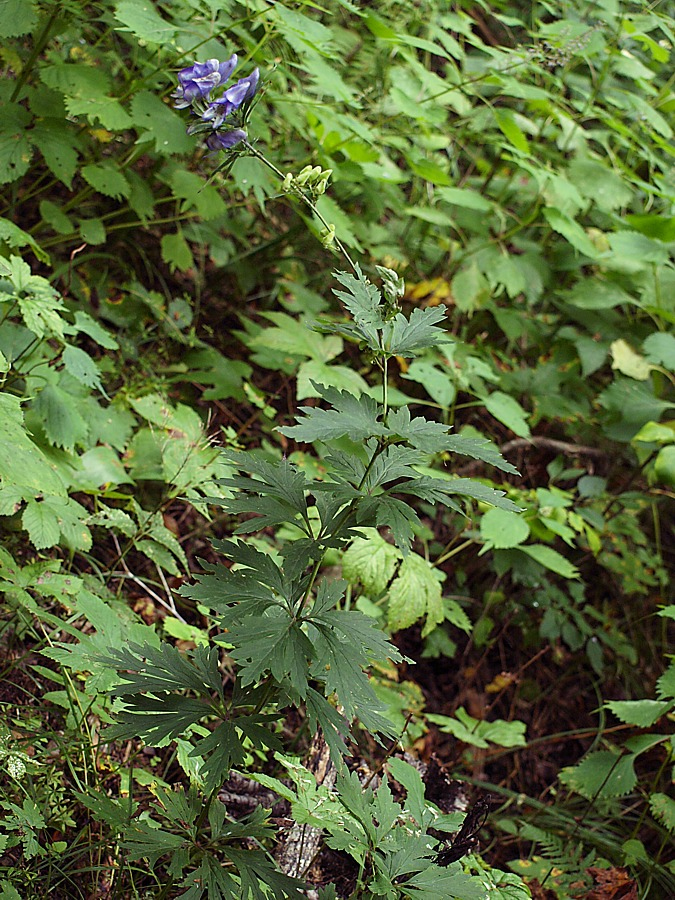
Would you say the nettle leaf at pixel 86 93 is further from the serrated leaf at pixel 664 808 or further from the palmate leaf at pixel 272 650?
the serrated leaf at pixel 664 808

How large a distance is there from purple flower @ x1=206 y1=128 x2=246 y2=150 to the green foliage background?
0.04m

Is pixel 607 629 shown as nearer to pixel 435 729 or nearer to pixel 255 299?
pixel 435 729

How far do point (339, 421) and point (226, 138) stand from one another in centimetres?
55

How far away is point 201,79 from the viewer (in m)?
1.31

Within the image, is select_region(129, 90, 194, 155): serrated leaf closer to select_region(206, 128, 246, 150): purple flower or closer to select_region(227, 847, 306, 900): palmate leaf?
select_region(206, 128, 246, 150): purple flower

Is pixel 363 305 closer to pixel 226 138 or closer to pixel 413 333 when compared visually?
pixel 413 333

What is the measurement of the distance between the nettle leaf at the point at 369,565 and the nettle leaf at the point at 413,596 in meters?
0.05

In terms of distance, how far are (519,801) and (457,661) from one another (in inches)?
23.7

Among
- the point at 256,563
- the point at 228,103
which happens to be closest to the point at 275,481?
the point at 256,563

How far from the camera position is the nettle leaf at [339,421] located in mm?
1074

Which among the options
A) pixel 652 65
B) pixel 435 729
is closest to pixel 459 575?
pixel 435 729

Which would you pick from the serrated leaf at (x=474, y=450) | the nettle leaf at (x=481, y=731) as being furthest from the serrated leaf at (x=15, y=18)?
the nettle leaf at (x=481, y=731)

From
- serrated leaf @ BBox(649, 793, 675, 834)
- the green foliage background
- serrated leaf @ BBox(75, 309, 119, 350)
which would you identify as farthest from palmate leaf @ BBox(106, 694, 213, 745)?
serrated leaf @ BBox(649, 793, 675, 834)

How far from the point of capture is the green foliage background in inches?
57.7
